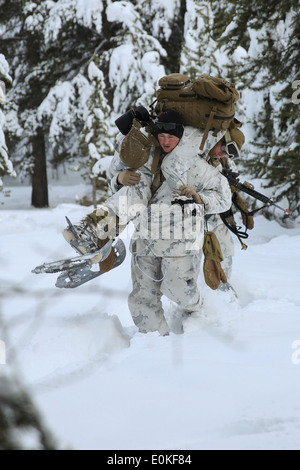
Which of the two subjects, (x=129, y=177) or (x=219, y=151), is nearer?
(x=129, y=177)

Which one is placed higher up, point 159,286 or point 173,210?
point 173,210

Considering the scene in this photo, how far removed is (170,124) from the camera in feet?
11.0

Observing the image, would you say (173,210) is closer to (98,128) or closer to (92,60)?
(98,128)

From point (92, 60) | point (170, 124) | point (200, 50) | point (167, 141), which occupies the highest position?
point (200, 50)

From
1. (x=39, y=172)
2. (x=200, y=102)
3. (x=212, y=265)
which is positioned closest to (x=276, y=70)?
(x=200, y=102)

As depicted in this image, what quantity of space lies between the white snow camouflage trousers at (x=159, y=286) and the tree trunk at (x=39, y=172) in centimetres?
1421

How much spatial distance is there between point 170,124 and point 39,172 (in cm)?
1527

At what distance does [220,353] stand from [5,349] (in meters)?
1.25

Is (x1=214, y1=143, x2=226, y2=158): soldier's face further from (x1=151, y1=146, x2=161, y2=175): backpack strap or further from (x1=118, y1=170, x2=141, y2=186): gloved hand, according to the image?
(x1=118, y1=170, x2=141, y2=186): gloved hand

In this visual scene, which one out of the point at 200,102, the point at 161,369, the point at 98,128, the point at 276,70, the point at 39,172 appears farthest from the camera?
the point at 39,172

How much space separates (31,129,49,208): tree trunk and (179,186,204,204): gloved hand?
14.5 m

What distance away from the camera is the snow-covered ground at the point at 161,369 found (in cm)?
190
